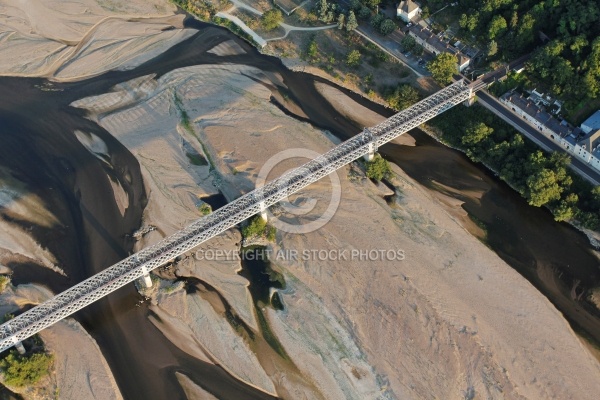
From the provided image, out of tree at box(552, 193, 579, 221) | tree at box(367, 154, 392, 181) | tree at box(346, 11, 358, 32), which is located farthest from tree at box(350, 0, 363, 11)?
tree at box(552, 193, 579, 221)

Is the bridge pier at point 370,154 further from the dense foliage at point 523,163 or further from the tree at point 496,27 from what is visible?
the tree at point 496,27

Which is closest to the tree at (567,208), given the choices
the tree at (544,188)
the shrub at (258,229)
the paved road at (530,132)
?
the tree at (544,188)

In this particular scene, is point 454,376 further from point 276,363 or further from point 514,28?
point 514,28

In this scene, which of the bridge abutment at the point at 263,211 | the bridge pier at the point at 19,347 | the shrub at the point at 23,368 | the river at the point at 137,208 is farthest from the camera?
the bridge abutment at the point at 263,211

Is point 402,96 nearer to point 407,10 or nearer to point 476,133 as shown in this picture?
point 476,133

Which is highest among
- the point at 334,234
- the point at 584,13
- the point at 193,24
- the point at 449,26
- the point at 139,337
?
the point at 584,13

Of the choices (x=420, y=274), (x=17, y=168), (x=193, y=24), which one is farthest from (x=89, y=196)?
(x=420, y=274)

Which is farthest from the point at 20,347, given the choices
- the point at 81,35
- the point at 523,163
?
the point at 523,163
